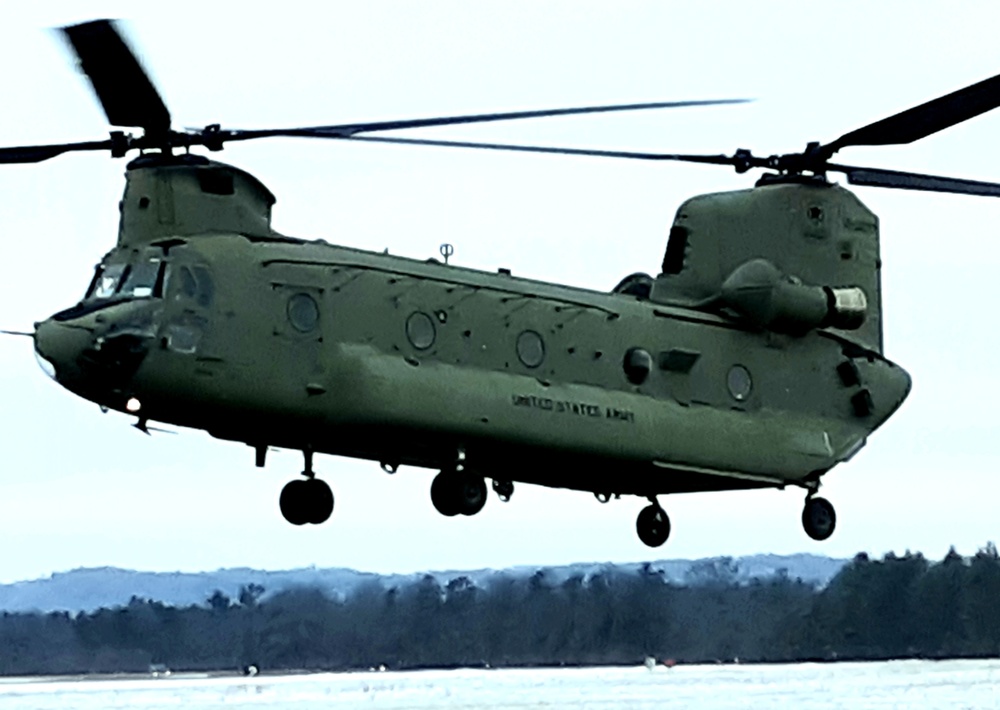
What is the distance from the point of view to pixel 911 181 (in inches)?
1329

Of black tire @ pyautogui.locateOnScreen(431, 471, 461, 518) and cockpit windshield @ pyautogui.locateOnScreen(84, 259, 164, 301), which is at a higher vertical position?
cockpit windshield @ pyautogui.locateOnScreen(84, 259, 164, 301)

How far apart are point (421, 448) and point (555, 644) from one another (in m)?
41.5

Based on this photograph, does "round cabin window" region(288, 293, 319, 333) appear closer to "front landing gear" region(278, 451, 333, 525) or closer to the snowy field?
"front landing gear" region(278, 451, 333, 525)

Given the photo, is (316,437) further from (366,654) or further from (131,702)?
(366,654)

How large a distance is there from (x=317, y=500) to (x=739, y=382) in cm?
614

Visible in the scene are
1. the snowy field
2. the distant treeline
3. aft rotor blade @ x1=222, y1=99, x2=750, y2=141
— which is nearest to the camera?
aft rotor blade @ x1=222, y1=99, x2=750, y2=141

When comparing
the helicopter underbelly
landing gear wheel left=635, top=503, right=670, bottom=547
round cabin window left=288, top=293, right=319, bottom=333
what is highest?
round cabin window left=288, top=293, right=319, bottom=333

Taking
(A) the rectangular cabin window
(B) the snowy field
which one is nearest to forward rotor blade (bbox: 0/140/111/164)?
(A) the rectangular cabin window

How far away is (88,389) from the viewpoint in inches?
1135

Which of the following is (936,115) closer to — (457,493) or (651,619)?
(457,493)

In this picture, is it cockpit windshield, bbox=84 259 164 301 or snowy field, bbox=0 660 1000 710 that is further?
snowy field, bbox=0 660 1000 710

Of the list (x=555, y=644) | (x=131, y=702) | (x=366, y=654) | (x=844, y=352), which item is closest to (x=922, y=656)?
(x=555, y=644)

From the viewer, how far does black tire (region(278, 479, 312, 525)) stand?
31422 millimetres

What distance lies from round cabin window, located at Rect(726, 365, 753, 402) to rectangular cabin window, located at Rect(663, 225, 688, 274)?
183 cm
